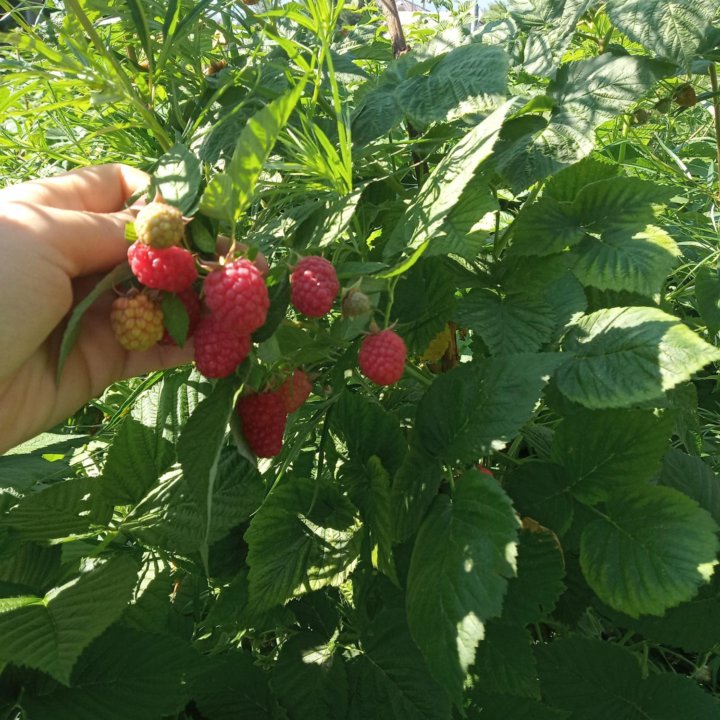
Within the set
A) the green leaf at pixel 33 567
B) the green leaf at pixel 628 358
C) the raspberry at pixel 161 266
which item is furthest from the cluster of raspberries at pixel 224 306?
the green leaf at pixel 33 567

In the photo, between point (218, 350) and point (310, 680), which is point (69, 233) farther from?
point (310, 680)

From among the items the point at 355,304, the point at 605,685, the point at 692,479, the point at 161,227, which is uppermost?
the point at 161,227

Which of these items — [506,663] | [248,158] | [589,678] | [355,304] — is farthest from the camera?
[589,678]

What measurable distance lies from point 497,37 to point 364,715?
795 mm

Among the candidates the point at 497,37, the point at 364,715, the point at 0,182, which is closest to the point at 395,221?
the point at 497,37

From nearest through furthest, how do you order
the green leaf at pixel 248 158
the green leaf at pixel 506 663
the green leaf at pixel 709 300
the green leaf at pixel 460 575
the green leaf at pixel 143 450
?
the green leaf at pixel 248 158
the green leaf at pixel 460 575
the green leaf at pixel 506 663
the green leaf at pixel 143 450
the green leaf at pixel 709 300

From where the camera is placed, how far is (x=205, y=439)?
0.59 metres

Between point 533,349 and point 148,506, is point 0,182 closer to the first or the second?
point 148,506

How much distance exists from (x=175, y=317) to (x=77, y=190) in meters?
0.26

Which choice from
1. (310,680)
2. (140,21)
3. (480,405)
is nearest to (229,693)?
(310,680)

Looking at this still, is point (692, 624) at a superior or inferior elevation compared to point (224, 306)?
inferior

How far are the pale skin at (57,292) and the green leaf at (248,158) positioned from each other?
0.19 metres

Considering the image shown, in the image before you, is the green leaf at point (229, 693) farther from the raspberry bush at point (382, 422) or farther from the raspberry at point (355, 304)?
the raspberry at point (355, 304)

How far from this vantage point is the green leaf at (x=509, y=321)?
76cm
